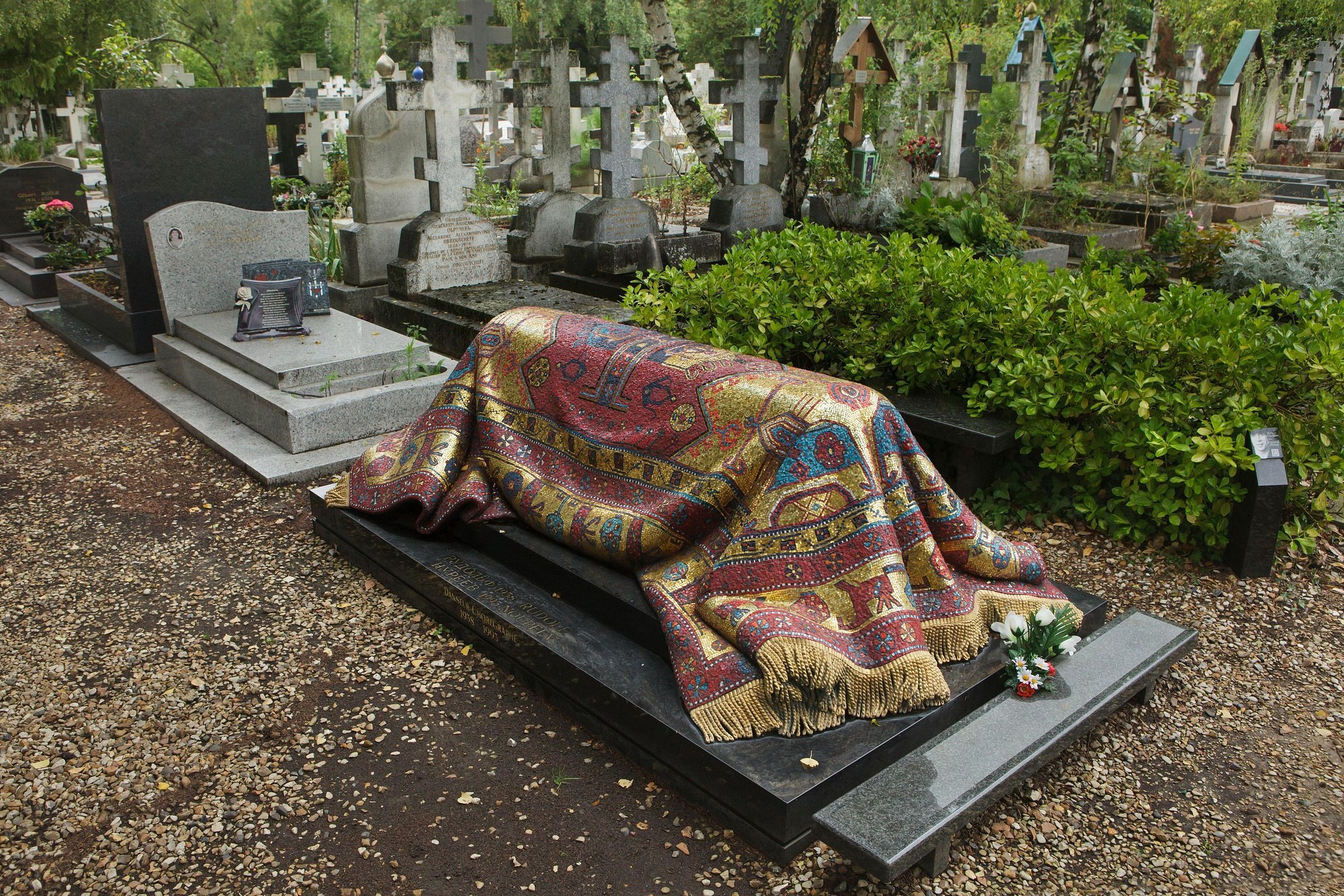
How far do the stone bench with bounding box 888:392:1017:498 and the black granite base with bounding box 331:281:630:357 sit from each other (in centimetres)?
258

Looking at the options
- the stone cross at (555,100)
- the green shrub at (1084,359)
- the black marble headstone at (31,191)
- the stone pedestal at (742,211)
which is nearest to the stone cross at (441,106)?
the stone cross at (555,100)

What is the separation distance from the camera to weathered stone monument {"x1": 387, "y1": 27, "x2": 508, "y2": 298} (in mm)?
8094

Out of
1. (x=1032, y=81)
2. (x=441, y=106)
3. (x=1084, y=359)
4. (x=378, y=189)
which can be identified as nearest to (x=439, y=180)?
(x=441, y=106)

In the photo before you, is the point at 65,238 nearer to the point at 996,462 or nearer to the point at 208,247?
the point at 208,247

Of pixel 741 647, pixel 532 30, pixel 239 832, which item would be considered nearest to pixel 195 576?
pixel 239 832

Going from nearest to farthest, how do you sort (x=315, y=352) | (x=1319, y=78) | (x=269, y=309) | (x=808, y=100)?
1. (x=315, y=352)
2. (x=269, y=309)
3. (x=808, y=100)
4. (x=1319, y=78)

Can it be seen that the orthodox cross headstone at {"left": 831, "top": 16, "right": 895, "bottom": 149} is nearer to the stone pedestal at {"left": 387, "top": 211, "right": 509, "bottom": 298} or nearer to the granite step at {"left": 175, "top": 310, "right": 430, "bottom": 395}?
the stone pedestal at {"left": 387, "top": 211, "right": 509, "bottom": 298}

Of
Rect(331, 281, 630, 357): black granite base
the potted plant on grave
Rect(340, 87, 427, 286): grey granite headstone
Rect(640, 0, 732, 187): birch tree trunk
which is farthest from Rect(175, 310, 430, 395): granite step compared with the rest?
Rect(640, 0, 732, 187): birch tree trunk

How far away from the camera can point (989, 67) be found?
14.3 metres

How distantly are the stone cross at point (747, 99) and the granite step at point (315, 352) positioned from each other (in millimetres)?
4314

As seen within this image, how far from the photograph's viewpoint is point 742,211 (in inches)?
382

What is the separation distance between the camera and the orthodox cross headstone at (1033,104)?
11914 mm

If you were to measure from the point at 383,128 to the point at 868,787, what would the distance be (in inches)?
312

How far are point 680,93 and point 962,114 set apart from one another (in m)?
3.57
